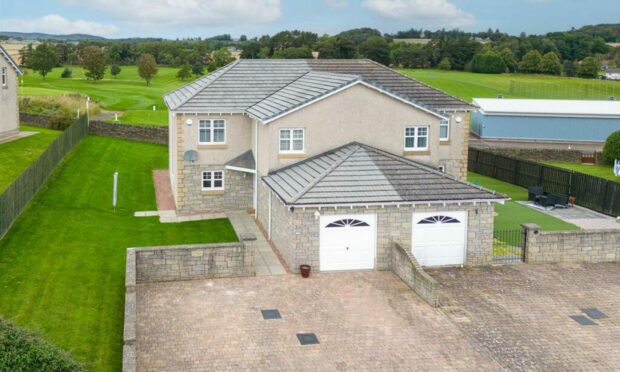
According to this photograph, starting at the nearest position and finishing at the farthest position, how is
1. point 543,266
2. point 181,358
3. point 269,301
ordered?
point 181,358
point 269,301
point 543,266

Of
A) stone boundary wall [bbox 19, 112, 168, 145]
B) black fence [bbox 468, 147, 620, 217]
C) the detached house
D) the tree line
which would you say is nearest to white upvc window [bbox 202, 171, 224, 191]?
the detached house

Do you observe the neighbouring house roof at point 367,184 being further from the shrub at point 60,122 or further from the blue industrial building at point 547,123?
the blue industrial building at point 547,123

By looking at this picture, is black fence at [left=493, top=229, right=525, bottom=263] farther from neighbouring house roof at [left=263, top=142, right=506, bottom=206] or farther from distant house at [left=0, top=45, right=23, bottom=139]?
distant house at [left=0, top=45, right=23, bottom=139]

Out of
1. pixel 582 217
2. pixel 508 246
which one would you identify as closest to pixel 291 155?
pixel 508 246

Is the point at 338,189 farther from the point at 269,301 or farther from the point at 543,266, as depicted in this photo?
the point at 543,266

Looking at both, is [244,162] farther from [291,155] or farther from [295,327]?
[295,327]

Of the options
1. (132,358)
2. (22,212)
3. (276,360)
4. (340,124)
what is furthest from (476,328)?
(22,212)
